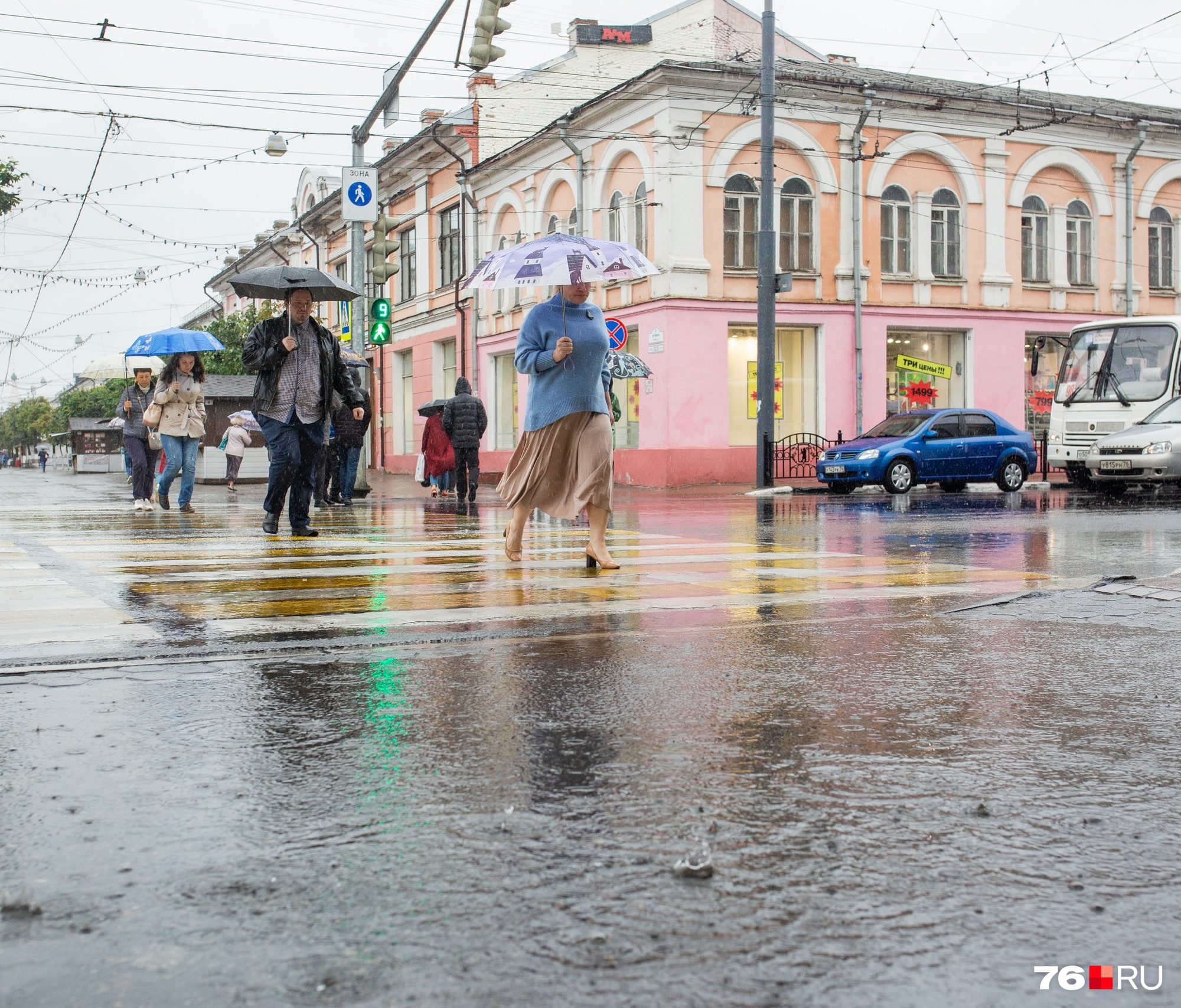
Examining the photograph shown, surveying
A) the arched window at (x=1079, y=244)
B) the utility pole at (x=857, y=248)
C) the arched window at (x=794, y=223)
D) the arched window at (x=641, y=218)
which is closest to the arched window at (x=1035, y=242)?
the arched window at (x=1079, y=244)

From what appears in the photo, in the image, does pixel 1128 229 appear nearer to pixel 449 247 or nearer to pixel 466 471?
pixel 449 247

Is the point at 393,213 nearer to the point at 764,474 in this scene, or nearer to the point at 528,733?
the point at 764,474

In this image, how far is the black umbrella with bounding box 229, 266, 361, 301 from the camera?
39.1ft

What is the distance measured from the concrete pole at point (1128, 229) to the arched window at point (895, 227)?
243 inches

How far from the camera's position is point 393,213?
4228 centimetres

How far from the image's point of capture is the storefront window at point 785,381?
27.9 meters

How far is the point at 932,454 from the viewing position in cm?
2228

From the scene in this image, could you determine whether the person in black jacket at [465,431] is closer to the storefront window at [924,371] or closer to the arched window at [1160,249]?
the storefront window at [924,371]

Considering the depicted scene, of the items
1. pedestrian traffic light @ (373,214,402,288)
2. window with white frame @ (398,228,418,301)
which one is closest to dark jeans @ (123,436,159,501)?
pedestrian traffic light @ (373,214,402,288)

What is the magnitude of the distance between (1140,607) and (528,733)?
13.1ft

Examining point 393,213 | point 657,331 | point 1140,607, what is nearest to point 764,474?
point 657,331

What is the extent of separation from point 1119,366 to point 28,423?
151885mm

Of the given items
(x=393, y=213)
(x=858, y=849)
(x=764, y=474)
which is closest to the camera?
(x=858, y=849)

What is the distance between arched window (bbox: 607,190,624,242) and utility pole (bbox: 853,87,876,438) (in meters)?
5.15
